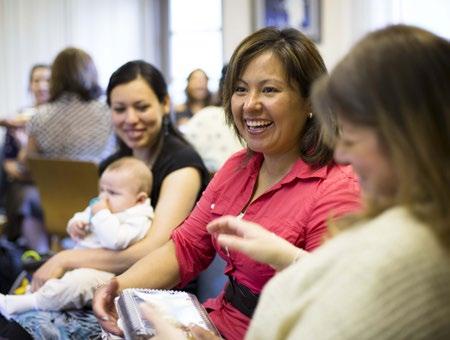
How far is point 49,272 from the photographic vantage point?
1.87 metres

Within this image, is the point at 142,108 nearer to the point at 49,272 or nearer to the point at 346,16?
the point at 49,272

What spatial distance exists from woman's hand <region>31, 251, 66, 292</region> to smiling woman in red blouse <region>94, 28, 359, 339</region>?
35 centimetres

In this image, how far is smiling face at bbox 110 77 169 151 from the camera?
7.21ft

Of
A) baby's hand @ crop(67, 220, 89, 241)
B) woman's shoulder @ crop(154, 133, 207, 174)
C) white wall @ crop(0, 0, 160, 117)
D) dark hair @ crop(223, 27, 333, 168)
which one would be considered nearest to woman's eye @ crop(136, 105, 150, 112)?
woman's shoulder @ crop(154, 133, 207, 174)

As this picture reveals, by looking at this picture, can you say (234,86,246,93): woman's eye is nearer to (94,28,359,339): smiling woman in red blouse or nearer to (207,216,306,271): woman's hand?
(94,28,359,339): smiling woman in red blouse

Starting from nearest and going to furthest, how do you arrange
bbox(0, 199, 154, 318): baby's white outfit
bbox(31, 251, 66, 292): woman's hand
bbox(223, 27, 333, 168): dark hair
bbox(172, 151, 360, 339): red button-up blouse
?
bbox(172, 151, 360, 339): red button-up blouse
bbox(223, 27, 333, 168): dark hair
bbox(0, 199, 154, 318): baby's white outfit
bbox(31, 251, 66, 292): woman's hand

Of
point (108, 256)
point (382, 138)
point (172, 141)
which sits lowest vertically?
point (108, 256)

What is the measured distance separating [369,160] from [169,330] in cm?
46

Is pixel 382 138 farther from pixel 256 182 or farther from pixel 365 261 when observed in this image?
pixel 256 182

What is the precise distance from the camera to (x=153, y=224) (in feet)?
6.38

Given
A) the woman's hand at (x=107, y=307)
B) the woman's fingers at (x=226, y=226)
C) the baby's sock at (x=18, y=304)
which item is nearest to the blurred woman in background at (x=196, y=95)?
the baby's sock at (x=18, y=304)

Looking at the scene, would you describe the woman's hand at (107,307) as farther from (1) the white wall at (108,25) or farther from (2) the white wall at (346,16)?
(1) the white wall at (108,25)

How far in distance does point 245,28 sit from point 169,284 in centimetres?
462

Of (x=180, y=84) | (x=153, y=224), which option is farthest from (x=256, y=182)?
(x=180, y=84)
